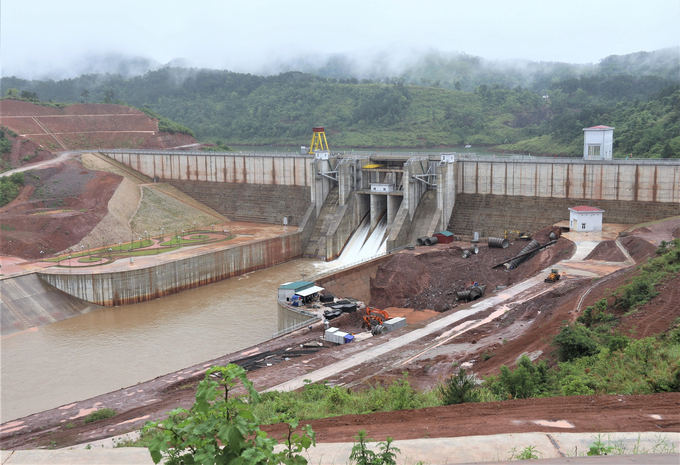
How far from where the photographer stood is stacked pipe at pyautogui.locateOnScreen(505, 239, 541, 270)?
123 ft

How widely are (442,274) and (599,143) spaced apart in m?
16.1

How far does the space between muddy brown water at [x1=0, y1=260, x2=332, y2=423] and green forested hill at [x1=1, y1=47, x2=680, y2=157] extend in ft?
170

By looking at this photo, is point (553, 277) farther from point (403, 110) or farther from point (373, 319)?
point (403, 110)

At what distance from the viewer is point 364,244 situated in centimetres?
4978

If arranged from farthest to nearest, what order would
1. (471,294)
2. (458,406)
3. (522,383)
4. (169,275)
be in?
(169,275) → (471,294) → (522,383) → (458,406)

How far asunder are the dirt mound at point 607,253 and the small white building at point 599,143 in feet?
A: 38.8

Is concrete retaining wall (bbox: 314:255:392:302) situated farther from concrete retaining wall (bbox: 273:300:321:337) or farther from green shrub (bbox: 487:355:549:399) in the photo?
green shrub (bbox: 487:355:549:399)

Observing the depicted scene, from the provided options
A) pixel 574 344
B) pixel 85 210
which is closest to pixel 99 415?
pixel 574 344

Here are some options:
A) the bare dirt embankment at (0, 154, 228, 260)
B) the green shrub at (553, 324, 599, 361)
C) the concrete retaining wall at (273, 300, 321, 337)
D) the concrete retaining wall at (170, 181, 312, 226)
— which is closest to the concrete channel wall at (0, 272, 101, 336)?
the bare dirt embankment at (0, 154, 228, 260)

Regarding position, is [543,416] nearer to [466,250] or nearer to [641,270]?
[641,270]

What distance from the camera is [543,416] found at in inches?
428

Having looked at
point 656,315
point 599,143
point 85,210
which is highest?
point 599,143

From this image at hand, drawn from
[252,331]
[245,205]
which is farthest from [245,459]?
[245,205]

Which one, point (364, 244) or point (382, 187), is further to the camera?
point (382, 187)
